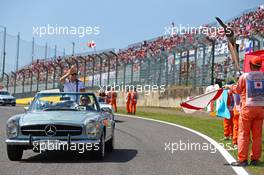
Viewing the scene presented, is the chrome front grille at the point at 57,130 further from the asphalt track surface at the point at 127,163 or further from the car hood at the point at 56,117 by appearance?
the asphalt track surface at the point at 127,163

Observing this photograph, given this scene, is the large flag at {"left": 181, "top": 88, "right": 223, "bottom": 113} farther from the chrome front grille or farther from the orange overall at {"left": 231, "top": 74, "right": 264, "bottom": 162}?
the chrome front grille

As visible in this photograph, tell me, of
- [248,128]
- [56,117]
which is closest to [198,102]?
[248,128]

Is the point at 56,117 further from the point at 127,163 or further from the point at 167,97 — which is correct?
the point at 167,97

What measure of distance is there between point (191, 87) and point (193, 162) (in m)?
23.0

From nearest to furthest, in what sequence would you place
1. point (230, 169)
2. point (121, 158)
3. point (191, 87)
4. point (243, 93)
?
point (230, 169) < point (243, 93) < point (121, 158) < point (191, 87)

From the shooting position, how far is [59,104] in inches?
396

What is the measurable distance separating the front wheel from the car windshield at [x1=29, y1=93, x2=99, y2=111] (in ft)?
3.56

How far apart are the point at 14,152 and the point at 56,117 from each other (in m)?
0.87

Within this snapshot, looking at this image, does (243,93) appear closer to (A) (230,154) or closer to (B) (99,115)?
(A) (230,154)

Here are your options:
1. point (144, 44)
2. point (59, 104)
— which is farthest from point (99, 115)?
point (144, 44)

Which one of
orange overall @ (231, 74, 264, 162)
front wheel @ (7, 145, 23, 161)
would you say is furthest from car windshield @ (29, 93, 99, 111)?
orange overall @ (231, 74, 264, 162)

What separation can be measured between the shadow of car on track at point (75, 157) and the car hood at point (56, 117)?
627 mm

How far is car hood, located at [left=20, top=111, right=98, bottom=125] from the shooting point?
8953mm

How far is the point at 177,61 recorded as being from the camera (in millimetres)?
32312
